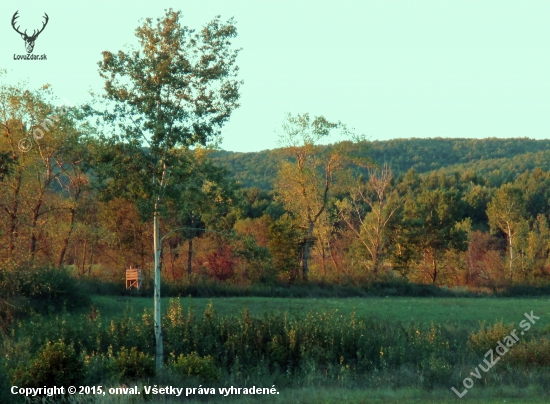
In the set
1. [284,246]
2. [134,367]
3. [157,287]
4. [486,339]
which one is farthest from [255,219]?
[134,367]

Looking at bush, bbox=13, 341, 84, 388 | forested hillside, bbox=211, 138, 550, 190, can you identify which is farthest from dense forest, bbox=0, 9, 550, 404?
forested hillside, bbox=211, 138, 550, 190

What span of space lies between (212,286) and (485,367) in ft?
78.0

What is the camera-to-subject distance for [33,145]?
3359 centimetres

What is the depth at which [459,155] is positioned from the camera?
383 ft

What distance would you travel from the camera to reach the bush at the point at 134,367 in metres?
12.8

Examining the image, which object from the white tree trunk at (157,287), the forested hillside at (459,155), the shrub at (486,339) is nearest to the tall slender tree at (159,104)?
the white tree trunk at (157,287)

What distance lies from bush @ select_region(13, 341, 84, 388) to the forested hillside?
76.8m

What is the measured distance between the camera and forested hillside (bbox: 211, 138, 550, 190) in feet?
310

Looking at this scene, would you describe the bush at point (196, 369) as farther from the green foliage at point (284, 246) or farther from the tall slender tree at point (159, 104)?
the green foliage at point (284, 246)

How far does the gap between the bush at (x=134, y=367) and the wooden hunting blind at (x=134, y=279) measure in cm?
2348

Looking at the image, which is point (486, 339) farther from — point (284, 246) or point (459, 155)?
point (459, 155)

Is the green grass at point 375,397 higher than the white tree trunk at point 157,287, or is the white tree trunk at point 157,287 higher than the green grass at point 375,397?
the white tree trunk at point 157,287

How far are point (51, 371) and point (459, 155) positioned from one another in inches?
4404

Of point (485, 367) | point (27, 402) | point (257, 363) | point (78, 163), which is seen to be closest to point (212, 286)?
point (78, 163)
